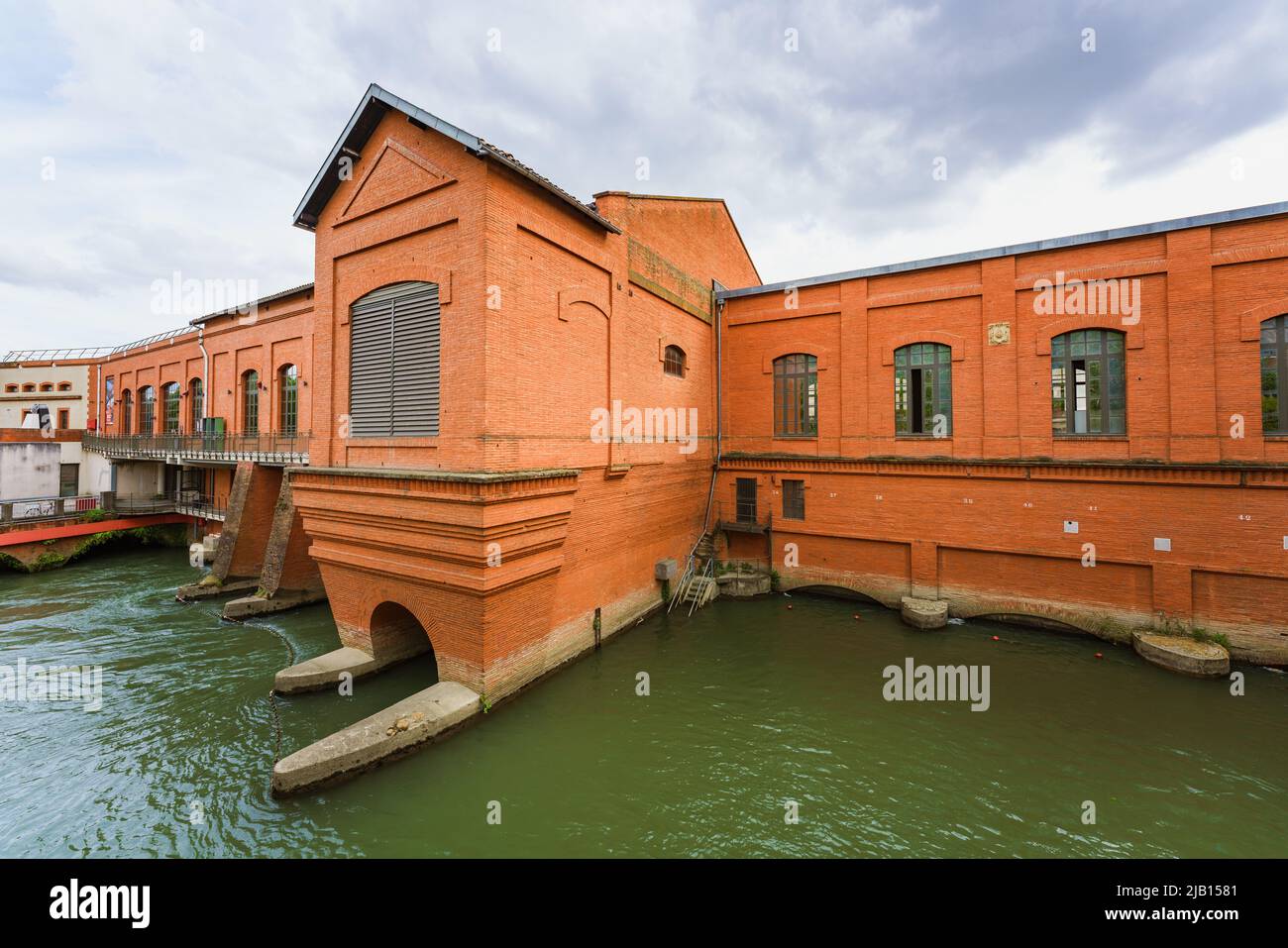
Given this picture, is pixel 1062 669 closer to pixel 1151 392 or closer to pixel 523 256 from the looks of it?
pixel 1151 392

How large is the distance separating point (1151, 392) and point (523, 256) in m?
12.4

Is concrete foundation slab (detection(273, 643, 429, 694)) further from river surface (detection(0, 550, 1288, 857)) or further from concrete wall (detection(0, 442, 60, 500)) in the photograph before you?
concrete wall (detection(0, 442, 60, 500))

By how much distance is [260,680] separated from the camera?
9.09 m

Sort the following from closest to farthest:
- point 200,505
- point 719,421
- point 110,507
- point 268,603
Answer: point 268,603
point 719,421
point 110,507
point 200,505

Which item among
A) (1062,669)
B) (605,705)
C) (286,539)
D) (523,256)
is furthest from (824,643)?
(286,539)

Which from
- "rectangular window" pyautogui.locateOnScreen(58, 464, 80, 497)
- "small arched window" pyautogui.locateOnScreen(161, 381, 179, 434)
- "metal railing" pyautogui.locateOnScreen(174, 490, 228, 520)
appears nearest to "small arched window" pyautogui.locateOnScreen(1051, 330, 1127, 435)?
"metal railing" pyautogui.locateOnScreen(174, 490, 228, 520)

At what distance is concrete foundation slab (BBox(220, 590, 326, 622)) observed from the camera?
12.6 meters

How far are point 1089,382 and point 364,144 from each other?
1501 centimetres

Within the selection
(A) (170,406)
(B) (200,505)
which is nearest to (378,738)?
(B) (200,505)

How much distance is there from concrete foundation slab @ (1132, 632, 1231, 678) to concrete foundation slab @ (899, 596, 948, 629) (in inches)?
129

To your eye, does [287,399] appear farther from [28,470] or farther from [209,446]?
[28,470]

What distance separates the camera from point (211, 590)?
14352 mm

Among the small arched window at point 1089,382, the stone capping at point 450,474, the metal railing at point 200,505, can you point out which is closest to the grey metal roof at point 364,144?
the stone capping at point 450,474

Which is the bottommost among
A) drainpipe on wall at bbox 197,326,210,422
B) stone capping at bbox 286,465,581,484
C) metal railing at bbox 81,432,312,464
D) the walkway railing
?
the walkway railing
